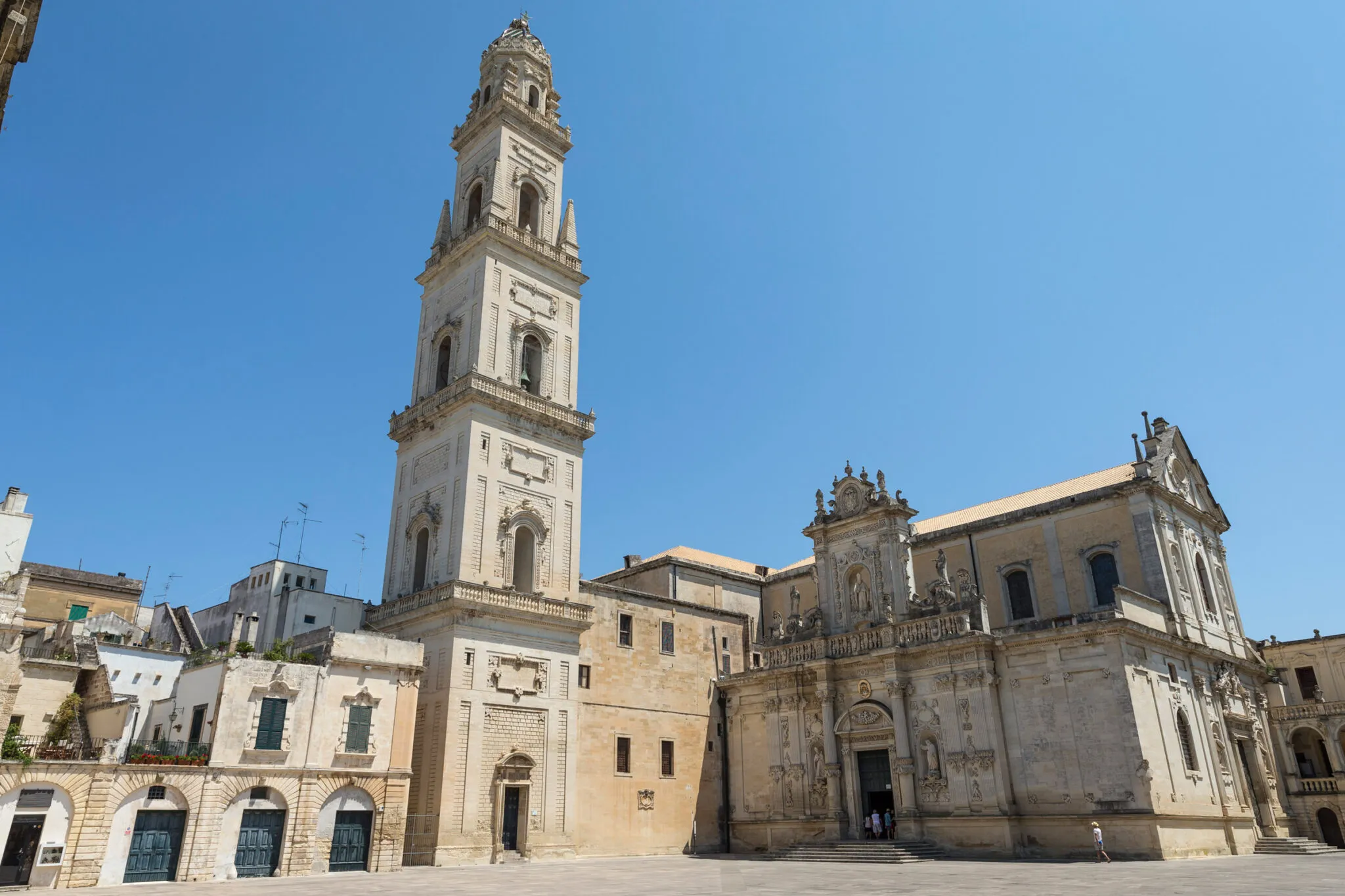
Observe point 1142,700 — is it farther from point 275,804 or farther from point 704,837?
point 275,804

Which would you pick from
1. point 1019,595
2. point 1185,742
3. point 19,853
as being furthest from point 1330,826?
point 19,853

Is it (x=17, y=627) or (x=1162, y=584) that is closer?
(x=17, y=627)

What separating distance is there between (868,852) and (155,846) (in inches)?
791

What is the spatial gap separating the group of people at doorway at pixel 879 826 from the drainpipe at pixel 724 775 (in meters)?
6.59

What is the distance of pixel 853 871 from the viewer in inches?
968

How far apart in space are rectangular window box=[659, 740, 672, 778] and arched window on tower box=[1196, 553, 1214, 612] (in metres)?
21.2

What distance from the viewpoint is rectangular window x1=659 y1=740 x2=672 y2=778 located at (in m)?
34.6

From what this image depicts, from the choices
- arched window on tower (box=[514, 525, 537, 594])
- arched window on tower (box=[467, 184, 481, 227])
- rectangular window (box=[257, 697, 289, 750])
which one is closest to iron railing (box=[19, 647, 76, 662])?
rectangular window (box=[257, 697, 289, 750])

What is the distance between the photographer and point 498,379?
1302 inches

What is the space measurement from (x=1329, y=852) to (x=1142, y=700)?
30.6 ft

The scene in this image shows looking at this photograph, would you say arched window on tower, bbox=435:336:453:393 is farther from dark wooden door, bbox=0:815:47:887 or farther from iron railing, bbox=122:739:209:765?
dark wooden door, bbox=0:815:47:887

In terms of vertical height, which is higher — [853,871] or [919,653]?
[919,653]

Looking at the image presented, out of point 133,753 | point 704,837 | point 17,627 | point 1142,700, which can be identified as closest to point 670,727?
point 704,837

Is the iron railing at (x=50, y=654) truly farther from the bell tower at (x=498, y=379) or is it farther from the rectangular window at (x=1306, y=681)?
the rectangular window at (x=1306, y=681)
